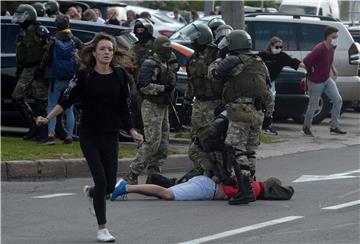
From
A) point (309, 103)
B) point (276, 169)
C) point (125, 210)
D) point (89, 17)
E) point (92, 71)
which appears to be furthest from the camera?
point (89, 17)

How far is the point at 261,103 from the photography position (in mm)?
11070

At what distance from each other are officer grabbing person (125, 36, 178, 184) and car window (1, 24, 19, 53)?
14.5 feet

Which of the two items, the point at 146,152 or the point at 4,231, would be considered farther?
the point at 146,152

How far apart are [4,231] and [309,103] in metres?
8.82

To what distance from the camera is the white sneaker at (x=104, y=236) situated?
8.87 meters

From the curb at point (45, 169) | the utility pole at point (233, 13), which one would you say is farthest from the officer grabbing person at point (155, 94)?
the utility pole at point (233, 13)

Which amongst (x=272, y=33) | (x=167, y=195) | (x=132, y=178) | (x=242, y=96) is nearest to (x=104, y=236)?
(x=167, y=195)

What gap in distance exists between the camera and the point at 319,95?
17438mm

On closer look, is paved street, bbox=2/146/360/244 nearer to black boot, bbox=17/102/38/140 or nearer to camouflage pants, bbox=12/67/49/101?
camouflage pants, bbox=12/67/49/101

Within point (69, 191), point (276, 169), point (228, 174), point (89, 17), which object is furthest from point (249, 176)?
point (89, 17)

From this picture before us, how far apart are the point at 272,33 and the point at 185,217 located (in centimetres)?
995

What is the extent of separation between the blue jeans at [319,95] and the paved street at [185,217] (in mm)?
4624

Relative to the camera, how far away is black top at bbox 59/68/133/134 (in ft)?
29.7

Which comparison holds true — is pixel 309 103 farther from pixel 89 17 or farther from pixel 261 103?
pixel 261 103
